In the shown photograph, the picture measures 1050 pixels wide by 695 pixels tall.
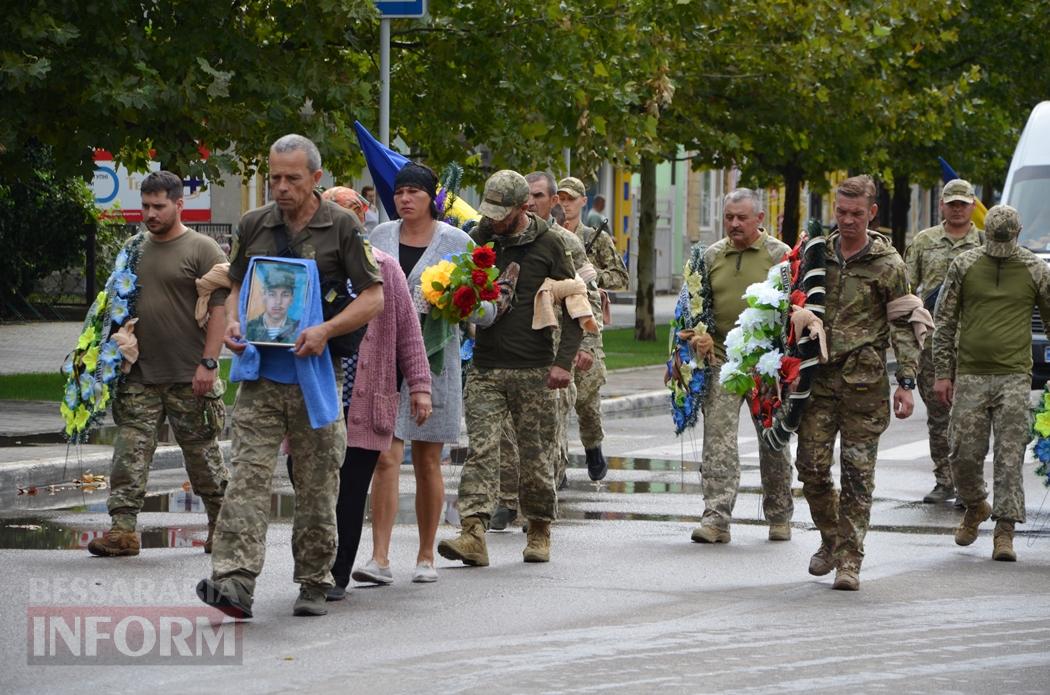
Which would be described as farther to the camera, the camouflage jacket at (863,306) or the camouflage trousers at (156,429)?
the camouflage trousers at (156,429)

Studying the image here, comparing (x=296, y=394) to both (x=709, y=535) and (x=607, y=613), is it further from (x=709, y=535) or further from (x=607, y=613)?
(x=709, y=535)

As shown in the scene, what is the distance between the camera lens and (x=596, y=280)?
13.8 metres

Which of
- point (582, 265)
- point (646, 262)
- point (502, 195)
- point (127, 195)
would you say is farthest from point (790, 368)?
point (646, 262)

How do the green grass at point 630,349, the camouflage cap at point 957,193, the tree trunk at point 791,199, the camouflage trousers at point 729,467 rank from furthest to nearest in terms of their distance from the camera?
the tree trunk at point 791,199 → the green grass at point 630,349 → the camouflage cap at point 957,193 → the camouflage trousers at point 729,467

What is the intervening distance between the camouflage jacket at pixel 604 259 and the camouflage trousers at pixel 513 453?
1113mm

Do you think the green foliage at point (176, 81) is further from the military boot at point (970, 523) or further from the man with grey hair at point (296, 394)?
the man with grey hair at point (296, 394)

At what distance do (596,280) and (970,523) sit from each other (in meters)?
3.30

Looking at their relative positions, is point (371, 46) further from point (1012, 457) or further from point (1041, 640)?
point (1041, 640)

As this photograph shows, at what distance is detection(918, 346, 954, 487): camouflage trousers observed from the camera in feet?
45.6

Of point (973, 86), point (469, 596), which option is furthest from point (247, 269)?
point (973, 86)

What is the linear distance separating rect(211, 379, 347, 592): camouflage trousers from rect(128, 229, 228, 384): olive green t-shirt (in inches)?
83.6

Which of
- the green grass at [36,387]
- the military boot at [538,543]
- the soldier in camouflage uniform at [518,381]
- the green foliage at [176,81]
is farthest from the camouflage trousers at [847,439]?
the green grass at [36,387]

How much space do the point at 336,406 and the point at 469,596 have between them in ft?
4.48

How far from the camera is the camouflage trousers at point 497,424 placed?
1046 cm
